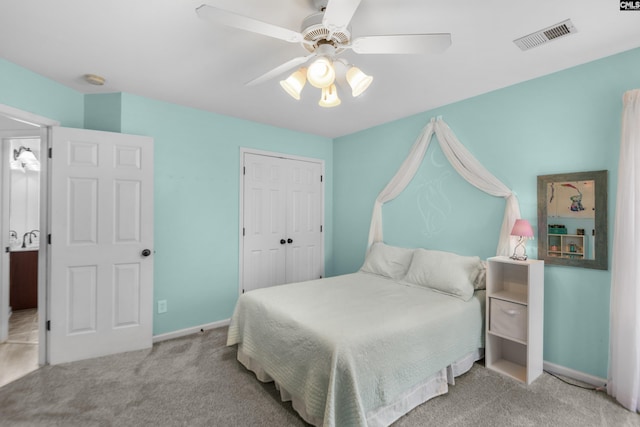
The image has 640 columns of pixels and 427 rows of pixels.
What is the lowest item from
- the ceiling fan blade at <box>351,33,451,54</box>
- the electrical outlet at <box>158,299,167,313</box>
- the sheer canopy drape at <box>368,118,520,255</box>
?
the electrical outlet at <box>158,299,167,313</box>

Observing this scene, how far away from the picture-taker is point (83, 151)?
2.70 meters

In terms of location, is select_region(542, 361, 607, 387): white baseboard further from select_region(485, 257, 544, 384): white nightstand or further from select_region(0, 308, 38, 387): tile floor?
select_region(0, 308, 38, 387): tile floor

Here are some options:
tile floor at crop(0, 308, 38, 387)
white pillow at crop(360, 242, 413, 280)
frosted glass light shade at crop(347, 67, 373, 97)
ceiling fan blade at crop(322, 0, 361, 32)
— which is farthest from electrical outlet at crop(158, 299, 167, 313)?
ceiling fan blade at crop(322, 0, 361, 32)

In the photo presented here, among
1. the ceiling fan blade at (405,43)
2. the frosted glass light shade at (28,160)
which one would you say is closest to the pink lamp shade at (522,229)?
the ceiling fan blade at (405,43)

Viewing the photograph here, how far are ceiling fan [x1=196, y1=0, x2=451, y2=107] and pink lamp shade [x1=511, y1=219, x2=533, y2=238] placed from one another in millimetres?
1669

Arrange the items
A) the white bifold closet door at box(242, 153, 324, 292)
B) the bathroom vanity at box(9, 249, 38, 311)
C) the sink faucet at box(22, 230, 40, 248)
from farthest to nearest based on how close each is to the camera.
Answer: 1. the sink faucet at box(22, 230, 40, 248)
2. the bathroom vanity at box(9, 249, 38, 311)
3. the white bifold closet door at box(242, 153, 324, 292)

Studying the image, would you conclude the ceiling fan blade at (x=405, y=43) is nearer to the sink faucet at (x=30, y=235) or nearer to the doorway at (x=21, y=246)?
the doorway at (x=21, y=246)

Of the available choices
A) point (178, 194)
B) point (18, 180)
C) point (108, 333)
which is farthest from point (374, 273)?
point (18, 180)

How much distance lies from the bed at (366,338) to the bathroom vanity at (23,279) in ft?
11.5

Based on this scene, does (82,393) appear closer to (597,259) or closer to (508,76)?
(597,259)

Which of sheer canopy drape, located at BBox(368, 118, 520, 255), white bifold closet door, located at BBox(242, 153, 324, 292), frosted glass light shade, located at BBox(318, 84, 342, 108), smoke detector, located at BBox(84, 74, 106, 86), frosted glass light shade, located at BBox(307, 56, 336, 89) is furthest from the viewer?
white bifold closet door, located at BBox(242, 153, 324, 292)

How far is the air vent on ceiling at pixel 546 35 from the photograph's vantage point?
185cm

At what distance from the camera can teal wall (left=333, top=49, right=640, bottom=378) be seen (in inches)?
88.8

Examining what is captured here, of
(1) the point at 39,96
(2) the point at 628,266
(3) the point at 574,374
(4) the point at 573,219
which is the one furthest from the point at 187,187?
(3) the point at 574,374
